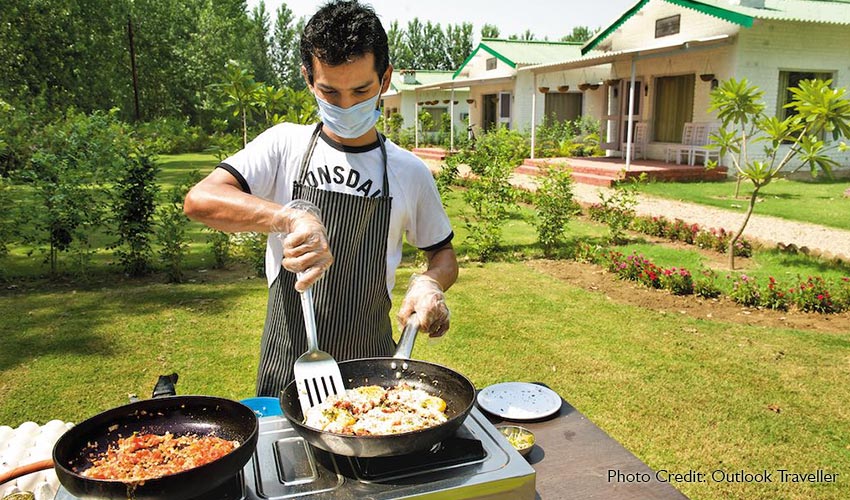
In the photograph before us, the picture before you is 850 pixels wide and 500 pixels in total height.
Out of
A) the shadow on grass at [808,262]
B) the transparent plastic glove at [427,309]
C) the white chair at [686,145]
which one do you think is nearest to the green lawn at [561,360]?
the shadow on grass at [808,262]

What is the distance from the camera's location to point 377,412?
1.38 meters

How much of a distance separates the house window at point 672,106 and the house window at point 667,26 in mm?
1048

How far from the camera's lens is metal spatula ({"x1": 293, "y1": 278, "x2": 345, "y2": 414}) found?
1467 millimetres

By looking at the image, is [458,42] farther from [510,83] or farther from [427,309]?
[427,309]

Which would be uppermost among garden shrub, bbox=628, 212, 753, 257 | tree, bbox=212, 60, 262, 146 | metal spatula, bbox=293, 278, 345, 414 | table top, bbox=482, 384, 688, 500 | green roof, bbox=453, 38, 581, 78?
green roof, bbox=453, 38, 581, 78

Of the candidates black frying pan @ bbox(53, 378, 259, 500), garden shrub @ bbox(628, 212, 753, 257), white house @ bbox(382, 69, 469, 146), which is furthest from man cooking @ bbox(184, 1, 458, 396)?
white house @ bbox(382, 69, 469, 146)

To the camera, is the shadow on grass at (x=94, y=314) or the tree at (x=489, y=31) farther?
the tree at (x=489, y=31)

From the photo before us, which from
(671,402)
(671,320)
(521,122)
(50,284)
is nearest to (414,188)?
(671,402)

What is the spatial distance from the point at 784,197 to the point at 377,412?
1179cm

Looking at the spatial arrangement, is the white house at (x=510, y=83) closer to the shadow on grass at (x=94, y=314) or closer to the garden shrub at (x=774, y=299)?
the garden shrub at (x=774, y=299)

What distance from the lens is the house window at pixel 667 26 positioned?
14.5 metres

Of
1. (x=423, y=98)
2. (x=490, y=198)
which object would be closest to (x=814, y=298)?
(x=490, y=198)

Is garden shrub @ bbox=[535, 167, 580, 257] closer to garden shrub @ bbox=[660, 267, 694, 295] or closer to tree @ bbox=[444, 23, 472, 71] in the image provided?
garden shrub @ bbox=[660, 267, 694, 295]

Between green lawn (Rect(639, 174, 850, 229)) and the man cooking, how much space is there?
8568 millimetres
